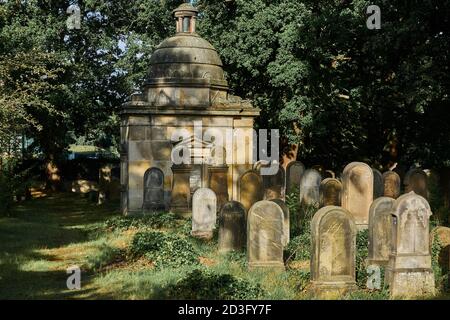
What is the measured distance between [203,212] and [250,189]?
2.42 metres

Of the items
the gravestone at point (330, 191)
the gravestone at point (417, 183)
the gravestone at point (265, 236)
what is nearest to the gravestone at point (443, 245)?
the gravestone at point (265, 236)

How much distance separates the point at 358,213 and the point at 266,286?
20.0 ft

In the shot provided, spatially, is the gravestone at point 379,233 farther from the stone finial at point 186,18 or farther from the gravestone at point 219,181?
the stone finial at point 186,18

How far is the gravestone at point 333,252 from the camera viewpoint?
8.43 m

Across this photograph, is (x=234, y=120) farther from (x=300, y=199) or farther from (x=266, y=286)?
(x=266, y=286)

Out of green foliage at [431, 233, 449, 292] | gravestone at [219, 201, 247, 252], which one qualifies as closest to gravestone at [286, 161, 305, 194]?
gravestone at [219, 201, 247, 252]

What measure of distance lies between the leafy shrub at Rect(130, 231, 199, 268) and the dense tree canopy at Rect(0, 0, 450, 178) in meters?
5.98

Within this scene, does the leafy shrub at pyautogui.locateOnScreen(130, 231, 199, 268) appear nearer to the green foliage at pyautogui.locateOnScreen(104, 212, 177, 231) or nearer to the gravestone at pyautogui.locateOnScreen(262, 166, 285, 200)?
the green foliage at pyautogui.locateOnScreen(104, 212, 177, 231)

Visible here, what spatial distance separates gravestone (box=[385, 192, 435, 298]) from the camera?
846 centimetres

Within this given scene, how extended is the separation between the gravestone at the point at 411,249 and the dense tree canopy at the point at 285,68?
916cm

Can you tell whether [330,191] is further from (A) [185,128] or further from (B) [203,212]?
(A) [185,128]

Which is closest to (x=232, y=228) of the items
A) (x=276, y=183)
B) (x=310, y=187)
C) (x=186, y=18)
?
(x=310, y=187)

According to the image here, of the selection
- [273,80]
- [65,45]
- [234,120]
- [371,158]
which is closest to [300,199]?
[234,120]

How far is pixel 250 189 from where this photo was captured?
15812 mm
